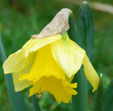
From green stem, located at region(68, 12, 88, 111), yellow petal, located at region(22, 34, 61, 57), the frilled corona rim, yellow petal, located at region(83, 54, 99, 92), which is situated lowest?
green stem, located at region(68, 12, 88, 111)

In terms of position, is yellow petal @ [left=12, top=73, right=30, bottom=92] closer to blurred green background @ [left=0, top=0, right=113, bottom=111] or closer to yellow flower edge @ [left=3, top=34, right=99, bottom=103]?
yellow flower edge @ [left=3, top=34, right=99, bottom=103]

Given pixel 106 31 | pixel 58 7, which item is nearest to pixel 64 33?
pixel 106 31

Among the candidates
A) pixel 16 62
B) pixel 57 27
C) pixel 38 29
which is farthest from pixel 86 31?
pixel 38 29

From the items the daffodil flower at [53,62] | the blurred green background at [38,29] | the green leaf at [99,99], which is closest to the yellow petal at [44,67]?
the daffodil flower at [53,62]

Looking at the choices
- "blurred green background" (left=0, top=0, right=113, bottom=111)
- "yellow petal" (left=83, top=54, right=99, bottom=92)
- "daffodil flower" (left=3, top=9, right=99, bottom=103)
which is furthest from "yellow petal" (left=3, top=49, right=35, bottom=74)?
"blurred green background" (left=0, top=0, right=113, bottom=111)

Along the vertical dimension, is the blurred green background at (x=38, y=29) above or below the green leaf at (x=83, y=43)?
below

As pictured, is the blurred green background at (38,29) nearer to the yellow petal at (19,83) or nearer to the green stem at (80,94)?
the green stem at (80,94)

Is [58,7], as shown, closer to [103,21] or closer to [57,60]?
[103,21]

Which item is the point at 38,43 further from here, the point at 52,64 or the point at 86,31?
the point at 86,31
